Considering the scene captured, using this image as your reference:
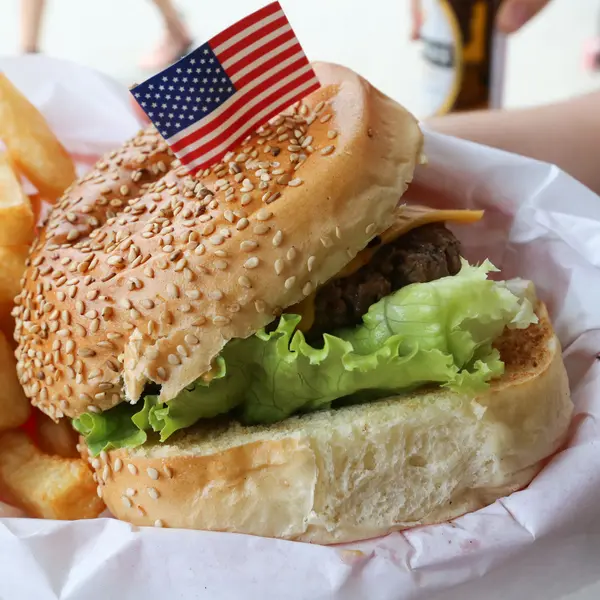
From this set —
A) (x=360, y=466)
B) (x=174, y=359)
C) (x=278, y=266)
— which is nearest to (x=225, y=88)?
(x=278, y=266)

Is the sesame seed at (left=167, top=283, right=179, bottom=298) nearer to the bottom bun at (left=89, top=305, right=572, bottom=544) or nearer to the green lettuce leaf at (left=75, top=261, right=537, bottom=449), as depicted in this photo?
the green lettuce leaf at (left=75, top=261, right=537, bottom=449)

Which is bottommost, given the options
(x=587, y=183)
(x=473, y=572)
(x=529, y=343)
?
(x=587, y=183)

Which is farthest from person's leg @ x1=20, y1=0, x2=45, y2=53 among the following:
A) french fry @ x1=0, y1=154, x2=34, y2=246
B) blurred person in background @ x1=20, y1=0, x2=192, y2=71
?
french fry @ x1=0, y1=154, x2=34, y2=246

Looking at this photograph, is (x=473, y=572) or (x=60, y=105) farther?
(x=60, y=105)

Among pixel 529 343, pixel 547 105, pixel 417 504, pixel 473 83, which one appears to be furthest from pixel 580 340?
pixel 473 83

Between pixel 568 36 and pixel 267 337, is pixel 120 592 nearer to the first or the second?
pixel 267 337

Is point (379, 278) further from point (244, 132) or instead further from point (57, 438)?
point (57, 438)

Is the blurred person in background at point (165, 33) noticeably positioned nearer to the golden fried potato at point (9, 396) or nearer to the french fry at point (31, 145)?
the french fry at point (31, 145)
